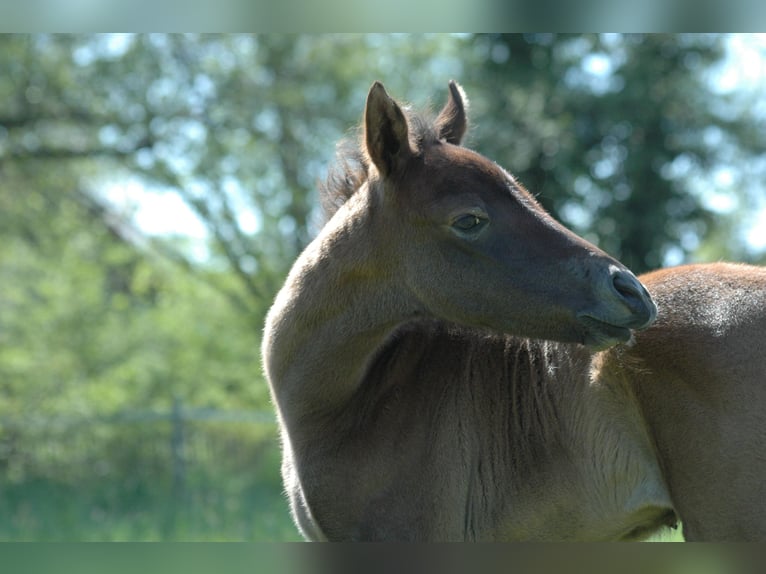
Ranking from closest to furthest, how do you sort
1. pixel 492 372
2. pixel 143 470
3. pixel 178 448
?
pixel 492 372 < pixel 178 448 < pixel 143 470

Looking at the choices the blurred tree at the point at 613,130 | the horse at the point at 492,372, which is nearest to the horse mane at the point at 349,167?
the horse at the point at 492,372

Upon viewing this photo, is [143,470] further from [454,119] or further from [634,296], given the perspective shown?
[634,296]

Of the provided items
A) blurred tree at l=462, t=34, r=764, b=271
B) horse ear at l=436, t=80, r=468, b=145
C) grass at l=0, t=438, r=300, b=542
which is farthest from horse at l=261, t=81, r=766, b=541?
blurred tree at l=462, t=34, r=764, b=271

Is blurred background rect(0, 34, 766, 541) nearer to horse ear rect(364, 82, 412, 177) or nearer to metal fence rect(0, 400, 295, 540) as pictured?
metal fence rect(0, 400, 295, 540)

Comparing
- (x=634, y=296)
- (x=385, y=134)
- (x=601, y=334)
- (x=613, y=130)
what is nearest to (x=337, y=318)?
(x=385, y=134)

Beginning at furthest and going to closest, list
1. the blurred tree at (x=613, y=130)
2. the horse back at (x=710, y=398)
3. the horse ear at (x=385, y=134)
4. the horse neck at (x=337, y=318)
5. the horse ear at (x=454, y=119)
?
the blurred tree at (x=613, y=130) < the horse ear at (x=454, y=119) < the horse neck at (x=337, y=318) < the horse ear at (x=385, y=134) < the horse back at (x=710, y=398)

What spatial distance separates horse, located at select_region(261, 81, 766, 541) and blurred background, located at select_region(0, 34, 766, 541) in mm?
13693

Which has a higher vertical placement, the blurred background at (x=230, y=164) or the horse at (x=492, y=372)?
the blurred background at (x=230, y=164)

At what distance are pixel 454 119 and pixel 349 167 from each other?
689mm

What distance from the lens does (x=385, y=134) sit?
4.65m

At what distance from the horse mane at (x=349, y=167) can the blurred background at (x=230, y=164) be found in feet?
43.7

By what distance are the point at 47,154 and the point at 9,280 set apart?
3.18 metres

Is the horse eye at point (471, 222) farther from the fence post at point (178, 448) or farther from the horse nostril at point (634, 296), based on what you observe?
the fence post at point (178, 448)

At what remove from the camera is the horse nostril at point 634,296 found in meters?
4.02
